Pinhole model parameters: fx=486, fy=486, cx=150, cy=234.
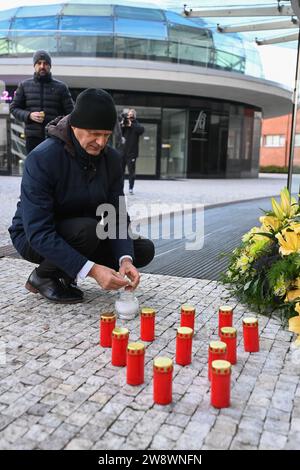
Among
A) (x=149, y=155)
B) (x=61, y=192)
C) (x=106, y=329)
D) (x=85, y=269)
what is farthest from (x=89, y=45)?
(x=106, y=329)

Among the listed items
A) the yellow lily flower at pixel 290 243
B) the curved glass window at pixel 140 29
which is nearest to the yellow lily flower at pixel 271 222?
the yellow lily flower at pixel 290 243

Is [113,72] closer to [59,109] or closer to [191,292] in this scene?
[59,109]

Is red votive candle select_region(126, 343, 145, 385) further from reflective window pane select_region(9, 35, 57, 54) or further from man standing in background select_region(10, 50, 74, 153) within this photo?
reflective window pane select_region(9, 35, 57, 54)

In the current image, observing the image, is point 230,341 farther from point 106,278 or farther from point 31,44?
point 31,44

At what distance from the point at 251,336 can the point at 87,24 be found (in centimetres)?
1859

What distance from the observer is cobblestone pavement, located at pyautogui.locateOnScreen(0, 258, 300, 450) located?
1.97 m

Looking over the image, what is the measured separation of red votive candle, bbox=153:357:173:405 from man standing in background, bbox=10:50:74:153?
14.0ft

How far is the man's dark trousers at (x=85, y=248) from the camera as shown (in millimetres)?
3391

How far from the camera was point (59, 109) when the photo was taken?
238 inches

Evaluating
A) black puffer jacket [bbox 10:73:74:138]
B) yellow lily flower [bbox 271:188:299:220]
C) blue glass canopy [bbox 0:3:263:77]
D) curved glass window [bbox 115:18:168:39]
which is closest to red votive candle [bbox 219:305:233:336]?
yellow lily flower [bbox 271:188:299:220]

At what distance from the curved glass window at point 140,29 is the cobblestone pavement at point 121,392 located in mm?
17561

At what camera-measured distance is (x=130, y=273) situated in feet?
10.6

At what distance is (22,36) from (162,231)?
15.1m

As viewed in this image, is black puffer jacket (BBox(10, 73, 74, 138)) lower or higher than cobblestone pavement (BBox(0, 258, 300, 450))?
higher
